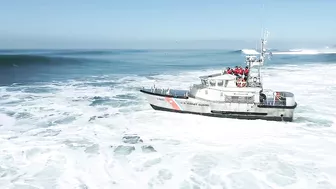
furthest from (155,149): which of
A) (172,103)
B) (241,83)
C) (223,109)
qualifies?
(241,83)

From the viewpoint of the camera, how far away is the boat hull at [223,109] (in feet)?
73.9

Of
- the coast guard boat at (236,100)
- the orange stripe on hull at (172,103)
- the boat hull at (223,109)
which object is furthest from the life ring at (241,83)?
the orange stripe on hull at (172,103)

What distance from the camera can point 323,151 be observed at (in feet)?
56.1

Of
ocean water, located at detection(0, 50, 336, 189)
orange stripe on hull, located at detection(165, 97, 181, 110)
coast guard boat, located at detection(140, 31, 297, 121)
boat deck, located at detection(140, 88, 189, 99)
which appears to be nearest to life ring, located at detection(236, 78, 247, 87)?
coast guard boat, located at detection(140, 31, 297, 121)

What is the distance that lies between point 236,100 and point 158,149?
27.4ft

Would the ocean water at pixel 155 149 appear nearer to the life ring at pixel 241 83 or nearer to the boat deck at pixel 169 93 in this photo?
the boat deck at pixel 169 93

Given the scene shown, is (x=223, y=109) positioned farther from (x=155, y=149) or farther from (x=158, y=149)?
(x=155, y=149)

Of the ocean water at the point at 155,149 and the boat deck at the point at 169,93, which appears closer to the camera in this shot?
the ocean water at the point at 155,149

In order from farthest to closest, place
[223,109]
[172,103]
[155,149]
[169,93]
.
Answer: [169,93]
[172,103]
[223,109]
[155,149]

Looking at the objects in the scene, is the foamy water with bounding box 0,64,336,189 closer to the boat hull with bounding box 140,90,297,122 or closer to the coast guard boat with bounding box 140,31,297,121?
the boat hull with bounding box 140,90,297,122

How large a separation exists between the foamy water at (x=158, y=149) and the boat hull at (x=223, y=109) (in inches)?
21.3

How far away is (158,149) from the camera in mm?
17281

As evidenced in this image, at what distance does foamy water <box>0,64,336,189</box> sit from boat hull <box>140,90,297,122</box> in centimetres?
54

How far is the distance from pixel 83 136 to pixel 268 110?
1292 cm
